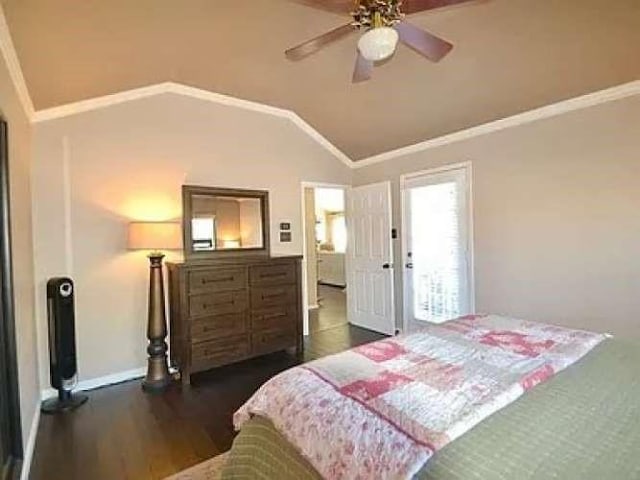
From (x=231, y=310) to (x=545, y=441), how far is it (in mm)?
3005

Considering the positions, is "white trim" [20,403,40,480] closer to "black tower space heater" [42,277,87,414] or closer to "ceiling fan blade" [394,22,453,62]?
"black tower space heater" [42,277,87,414]

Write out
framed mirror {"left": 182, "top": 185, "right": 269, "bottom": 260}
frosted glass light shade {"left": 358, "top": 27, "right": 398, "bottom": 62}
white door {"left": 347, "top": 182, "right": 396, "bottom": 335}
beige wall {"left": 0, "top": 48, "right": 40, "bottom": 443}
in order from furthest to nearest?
1. white door {"left": 347, "top": 182, "right": 396, "bottom": 335}
2. framed mirror {"left": 182, "top": 185, "right": 269, "bottom": 260}
3. beige wall {"left": 0, "top": 48, "right": 40, "bottom": 443}
4. frosted glass light shade {"left": 358, "top": 27, "right": 398, "bottom": 62}

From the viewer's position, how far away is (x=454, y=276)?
4191mm

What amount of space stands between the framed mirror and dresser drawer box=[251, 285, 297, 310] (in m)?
0.52

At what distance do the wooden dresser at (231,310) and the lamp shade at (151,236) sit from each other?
23cm

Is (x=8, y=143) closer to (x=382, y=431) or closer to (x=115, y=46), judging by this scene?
(x=115, y=46)

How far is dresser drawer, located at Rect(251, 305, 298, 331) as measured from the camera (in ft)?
12.5

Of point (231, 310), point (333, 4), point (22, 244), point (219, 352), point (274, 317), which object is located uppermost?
point (333, 4)

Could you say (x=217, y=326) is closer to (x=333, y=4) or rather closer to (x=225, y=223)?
(x=225, y=223)

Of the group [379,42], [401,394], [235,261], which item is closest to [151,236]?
[235,261]

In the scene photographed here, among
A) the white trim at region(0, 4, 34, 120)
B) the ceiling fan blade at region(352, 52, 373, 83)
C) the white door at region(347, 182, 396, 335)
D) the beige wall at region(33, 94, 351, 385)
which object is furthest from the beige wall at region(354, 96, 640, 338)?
the white trim at region(0, 4, 34, 120)

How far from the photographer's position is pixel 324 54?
3166 millimetres

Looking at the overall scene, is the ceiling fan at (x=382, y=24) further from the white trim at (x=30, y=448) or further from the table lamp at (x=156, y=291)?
the white trim at (x=30, y=448)

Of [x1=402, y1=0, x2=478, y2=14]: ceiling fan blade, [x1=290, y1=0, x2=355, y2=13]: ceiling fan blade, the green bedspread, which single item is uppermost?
[x1=290, y1=0, x2=355, y2=13]: ceiling fan blade
